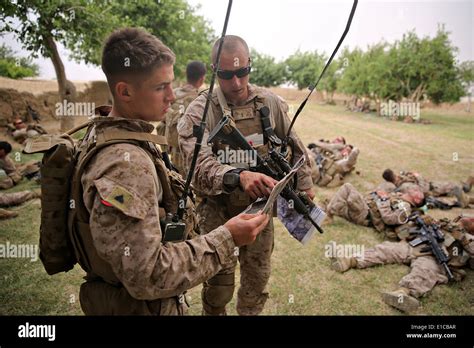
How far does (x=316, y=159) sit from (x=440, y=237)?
3973 millimetres

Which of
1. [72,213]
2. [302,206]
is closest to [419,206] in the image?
[302,206]

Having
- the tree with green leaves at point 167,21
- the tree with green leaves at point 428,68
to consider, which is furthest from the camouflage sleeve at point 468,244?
the tree with green leaves at point 428,68

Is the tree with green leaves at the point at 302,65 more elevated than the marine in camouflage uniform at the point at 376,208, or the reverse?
the tree with green leaves at the point at 302,65

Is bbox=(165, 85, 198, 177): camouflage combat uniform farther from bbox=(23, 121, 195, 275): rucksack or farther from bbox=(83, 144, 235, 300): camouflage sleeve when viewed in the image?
bbox=(83, 144, 235, 300): camouflage sleeve

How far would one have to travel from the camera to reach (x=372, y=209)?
514cm

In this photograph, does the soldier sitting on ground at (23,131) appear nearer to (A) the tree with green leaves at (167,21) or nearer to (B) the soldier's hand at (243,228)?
(A) the tree with green leaves at (167,21)

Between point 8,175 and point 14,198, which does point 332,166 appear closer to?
point 14,198

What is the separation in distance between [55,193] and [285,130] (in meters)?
1.86

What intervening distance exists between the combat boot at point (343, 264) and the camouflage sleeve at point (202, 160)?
248 cm

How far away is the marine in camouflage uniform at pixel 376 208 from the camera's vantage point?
189 inches

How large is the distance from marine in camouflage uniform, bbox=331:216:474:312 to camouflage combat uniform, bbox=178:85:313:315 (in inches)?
67.4

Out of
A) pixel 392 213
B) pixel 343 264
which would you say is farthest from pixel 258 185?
pixel 392 213

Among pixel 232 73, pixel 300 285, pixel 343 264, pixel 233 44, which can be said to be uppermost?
pixel 233 44
